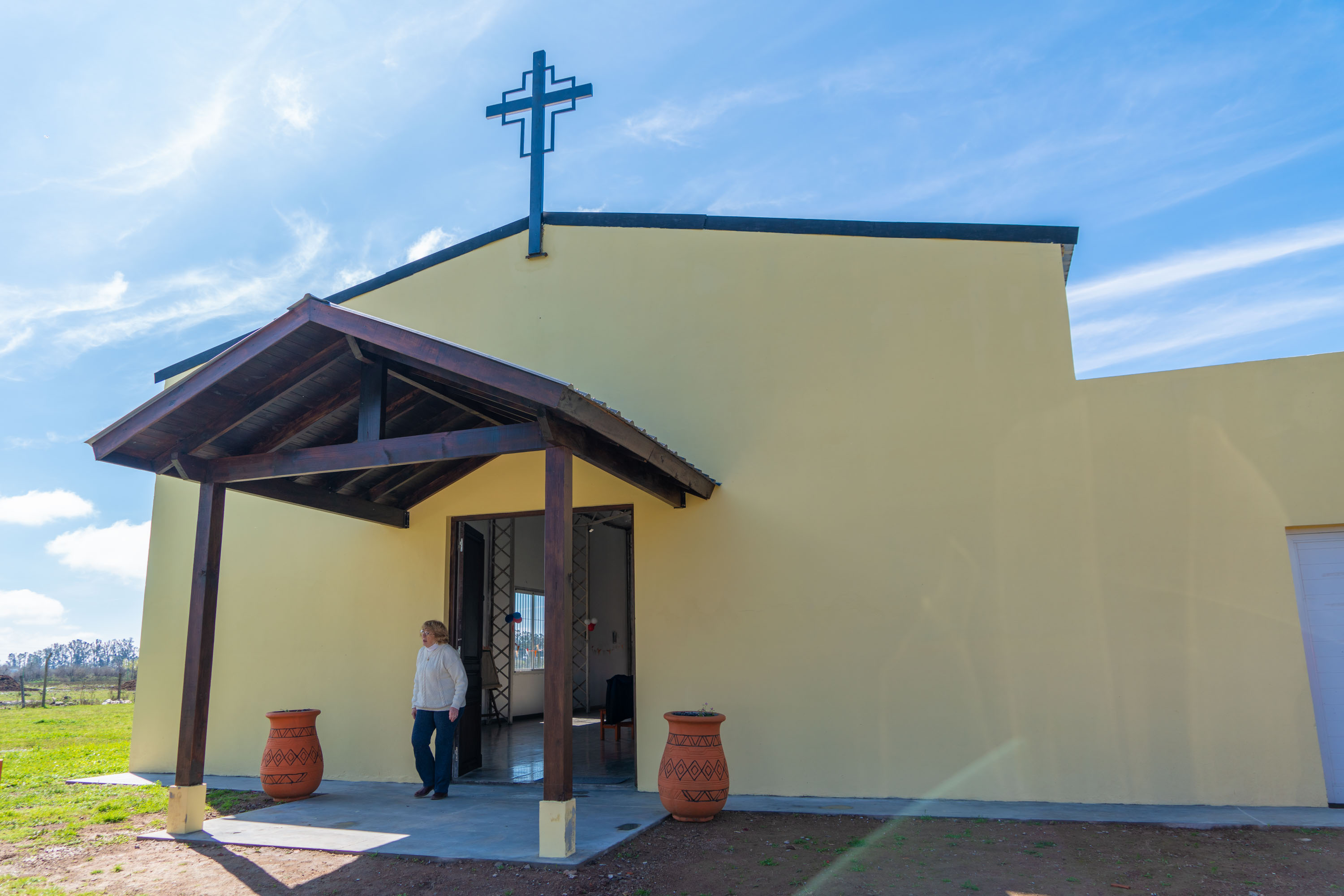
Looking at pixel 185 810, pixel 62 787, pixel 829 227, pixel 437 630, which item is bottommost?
pixel 62 787

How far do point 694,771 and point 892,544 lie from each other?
228cm

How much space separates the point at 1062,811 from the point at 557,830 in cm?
338

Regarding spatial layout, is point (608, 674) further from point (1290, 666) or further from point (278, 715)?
point (1290, 666)

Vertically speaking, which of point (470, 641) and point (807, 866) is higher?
point (470, 641)

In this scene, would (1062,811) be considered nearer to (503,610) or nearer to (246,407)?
(246,407)

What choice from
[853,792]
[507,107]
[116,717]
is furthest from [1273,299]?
[116,717]

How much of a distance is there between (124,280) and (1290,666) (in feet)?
51.0

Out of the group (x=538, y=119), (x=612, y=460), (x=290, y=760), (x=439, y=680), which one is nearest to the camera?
(x=612, y=460)

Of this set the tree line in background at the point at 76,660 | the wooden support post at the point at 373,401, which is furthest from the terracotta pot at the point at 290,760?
the tree line in background at the point at 76,660

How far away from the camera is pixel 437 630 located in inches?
247

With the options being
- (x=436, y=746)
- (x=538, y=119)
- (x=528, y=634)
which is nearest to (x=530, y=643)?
(x=528, y=634)

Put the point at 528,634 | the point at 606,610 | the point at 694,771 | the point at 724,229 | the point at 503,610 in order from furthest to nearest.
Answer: the point at 606,610 → the point at 528,634 → the point at 503,610 → the point at 724,229 → the point at 694,771

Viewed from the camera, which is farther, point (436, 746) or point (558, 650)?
point (436, 746)

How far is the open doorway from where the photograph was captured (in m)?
7.23
